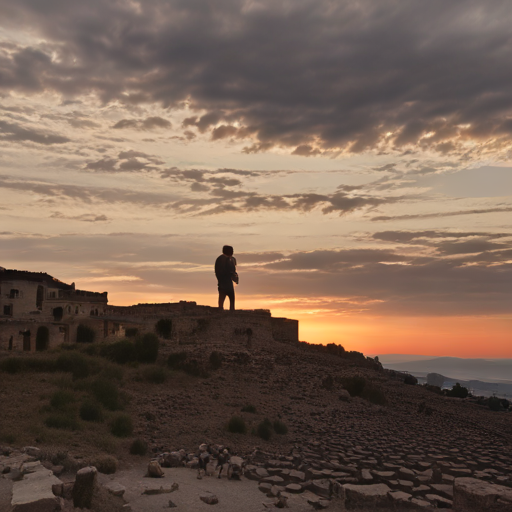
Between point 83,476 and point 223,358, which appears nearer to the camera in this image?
point 83,476

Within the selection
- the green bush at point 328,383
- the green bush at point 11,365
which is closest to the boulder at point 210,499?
the green bush at point 11,365

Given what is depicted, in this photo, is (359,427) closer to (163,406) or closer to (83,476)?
(163,406)

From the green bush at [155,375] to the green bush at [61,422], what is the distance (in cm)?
698

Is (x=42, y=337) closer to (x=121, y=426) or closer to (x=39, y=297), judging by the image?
(x=39, y=297)

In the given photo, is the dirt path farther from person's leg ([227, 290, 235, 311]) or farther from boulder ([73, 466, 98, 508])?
person's leg ([227, 290, 235, 311])

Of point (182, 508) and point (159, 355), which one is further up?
point (159, 355)

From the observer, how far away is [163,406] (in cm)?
2098

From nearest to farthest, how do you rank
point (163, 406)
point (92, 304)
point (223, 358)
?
point (163, 406), point (223, 358), point (92, 304)

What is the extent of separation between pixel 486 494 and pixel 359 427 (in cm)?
1078

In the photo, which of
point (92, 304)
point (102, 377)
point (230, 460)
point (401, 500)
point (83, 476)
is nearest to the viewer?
point (83, 476)

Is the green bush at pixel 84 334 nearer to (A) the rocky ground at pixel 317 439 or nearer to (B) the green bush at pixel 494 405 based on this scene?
(A) the rocky ground at pixel 317 439

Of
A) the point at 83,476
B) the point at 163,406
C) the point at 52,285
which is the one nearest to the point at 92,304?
the point at 52,285

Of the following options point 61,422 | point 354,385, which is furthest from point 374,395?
point 61,422

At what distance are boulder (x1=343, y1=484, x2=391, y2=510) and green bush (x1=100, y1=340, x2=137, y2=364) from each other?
60.1 feet
